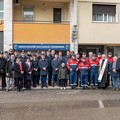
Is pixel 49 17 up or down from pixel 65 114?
up

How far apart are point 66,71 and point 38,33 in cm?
879

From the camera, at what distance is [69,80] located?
1917cm

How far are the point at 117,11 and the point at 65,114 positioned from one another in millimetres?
18338

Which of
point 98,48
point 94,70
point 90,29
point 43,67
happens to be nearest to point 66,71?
Answer: point 43,67

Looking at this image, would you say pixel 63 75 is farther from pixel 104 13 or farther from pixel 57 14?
pixel 104 13

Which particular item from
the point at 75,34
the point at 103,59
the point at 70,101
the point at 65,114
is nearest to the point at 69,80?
the point at 103,59

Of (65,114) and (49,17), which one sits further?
(49,17)

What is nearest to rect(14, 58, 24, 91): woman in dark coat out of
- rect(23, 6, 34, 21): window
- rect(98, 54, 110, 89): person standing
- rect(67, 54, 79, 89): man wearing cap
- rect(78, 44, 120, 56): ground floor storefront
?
rect(67, 54, 79, 89): man wearing cap

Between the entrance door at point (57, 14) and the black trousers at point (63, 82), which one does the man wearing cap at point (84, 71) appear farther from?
the entrance door at point (57, 14)

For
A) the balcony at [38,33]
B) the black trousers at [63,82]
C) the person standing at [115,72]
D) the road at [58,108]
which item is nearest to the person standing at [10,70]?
the road at [58,108]

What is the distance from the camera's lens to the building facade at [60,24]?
26844 millimetres

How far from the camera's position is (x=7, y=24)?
87.8ft

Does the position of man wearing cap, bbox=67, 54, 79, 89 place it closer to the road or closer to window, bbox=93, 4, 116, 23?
A: the road

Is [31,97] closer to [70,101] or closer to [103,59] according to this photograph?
[70,101]
